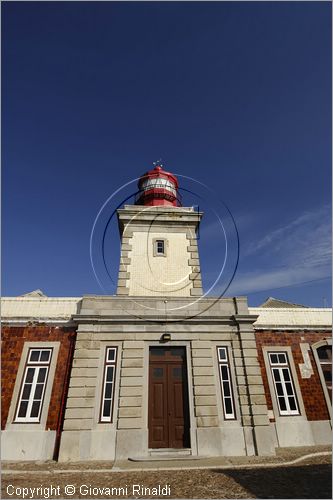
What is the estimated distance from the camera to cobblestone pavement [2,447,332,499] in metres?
5.97

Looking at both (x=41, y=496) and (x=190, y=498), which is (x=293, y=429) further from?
(x=41, y=496)

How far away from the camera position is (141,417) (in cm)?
979

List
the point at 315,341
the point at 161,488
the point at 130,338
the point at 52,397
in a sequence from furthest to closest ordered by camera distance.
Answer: the point at 315,341, the point at 130,338, the point at 52,397, the point at 161,488

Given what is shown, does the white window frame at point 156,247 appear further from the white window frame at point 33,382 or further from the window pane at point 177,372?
the white window frame at point 33,382

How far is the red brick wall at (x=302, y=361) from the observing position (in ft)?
36.5

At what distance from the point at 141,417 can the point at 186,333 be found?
11.0ft

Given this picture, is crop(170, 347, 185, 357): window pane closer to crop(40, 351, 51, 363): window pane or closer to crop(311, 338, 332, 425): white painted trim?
crop(40, 351, 51, 363): window pane

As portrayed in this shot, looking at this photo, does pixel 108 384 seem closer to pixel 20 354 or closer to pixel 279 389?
pixel 20 354

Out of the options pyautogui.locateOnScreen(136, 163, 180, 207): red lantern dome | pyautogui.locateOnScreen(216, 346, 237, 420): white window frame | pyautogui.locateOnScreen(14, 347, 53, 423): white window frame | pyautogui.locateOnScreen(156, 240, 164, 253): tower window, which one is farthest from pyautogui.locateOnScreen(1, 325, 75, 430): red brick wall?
pyautogui.locateOnScreen(136, 163, 180, 207): red lantern dome

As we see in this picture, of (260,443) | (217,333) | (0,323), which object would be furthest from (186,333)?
(0,323)

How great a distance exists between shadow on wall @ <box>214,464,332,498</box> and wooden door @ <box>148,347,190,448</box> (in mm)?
2548

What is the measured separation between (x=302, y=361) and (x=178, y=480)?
24.9 ft

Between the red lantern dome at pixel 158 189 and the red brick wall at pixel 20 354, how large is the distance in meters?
9.68

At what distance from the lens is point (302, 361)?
1195 centimetres
